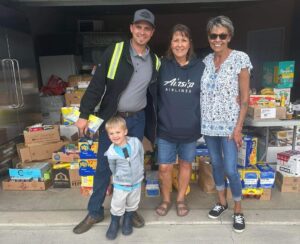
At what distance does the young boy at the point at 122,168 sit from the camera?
7.50 ft

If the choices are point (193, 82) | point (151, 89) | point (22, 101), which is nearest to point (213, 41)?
point (193, 82)

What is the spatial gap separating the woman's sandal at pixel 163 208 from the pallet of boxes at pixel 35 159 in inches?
53.9

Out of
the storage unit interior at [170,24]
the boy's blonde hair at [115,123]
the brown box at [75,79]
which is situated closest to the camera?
the boy's blonde hair at [115,123]

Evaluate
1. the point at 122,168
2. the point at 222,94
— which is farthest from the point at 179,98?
the point at 122,168

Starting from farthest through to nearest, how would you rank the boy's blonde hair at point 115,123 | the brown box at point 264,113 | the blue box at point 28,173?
1. the blue box at point 28,173
2. the brown box at point 264,113
3. the boy's blonde hair at point 115,123

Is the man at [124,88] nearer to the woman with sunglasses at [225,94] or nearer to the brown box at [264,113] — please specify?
the woman with sunglasses at [225,94]

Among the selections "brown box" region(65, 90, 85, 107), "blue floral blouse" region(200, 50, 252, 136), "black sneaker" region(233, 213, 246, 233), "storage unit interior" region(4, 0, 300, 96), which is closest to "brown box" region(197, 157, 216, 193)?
"black sneaker" region(233, 213, 246, 233)

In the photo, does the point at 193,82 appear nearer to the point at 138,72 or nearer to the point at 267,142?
the point at 138,72

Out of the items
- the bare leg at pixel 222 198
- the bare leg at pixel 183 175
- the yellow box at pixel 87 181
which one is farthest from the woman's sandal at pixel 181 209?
the yellow box at pixel 87 181

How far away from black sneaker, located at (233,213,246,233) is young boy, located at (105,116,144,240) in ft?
2.82

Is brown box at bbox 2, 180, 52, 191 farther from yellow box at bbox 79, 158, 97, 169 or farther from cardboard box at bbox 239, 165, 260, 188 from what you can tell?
cardboard box at bbox 239, 165, 260, 188

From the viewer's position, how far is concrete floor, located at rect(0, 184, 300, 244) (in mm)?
2475

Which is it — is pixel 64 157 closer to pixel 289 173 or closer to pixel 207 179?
pixel 207 179

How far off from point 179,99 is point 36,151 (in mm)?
2124
